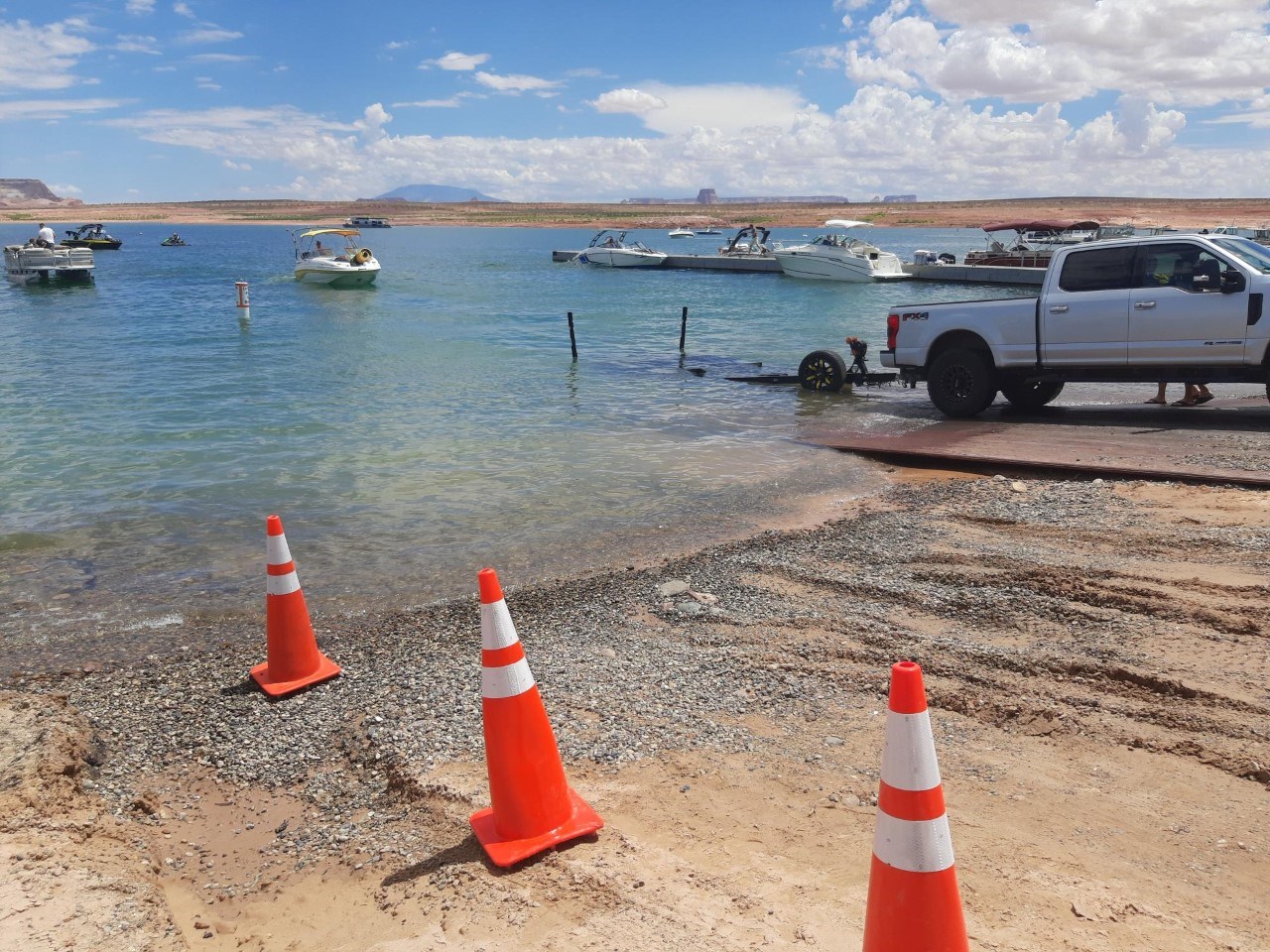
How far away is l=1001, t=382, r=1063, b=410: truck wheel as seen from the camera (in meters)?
13.5

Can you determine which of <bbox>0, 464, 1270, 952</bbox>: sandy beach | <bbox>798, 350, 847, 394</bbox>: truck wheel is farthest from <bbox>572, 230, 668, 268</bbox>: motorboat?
<bbox>0, 464, 1270, 952</bbox>: sandy beach

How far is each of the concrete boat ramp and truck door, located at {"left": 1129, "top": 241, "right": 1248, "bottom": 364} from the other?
0.92 m

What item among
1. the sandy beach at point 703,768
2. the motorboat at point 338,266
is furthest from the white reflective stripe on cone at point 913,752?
the motorboat at point 338,266

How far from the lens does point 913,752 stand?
2605 mm

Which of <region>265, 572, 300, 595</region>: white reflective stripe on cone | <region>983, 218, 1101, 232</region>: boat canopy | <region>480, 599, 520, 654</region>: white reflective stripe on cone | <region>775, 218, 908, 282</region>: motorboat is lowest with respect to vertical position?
<region>265, 572, 300, 595</region>: white reflective stripe on cone

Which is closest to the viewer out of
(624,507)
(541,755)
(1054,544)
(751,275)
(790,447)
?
(541,755)

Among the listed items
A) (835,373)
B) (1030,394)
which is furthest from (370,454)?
(1030,394)

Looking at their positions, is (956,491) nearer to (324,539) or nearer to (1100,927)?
(324,539)

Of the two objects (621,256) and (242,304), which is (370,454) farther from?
(621,256)

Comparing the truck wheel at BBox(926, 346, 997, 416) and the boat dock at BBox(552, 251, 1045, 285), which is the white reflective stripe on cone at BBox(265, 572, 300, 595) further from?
the boat dock at BBox(552, 251, 1045, 285)

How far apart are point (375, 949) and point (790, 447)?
10.6 m

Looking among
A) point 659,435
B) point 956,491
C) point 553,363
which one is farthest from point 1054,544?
point 553,363

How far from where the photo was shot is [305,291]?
47188mm

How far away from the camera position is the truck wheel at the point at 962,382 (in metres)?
13.0
